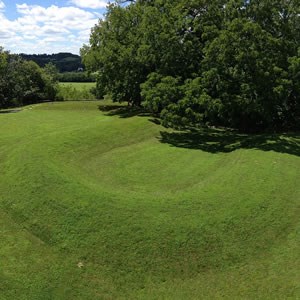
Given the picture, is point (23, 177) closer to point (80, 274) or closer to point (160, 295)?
point (80, 274)

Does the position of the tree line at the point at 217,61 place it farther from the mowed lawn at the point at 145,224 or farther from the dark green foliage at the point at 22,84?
the dark green foliage at the point at 22,84

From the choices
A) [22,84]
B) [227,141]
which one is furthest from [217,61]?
[22,84]

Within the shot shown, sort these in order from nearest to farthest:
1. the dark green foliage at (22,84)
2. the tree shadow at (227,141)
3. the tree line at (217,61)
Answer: the tree shadow at (227,141)
the tree line at (217,61)
the dark green foliage at (22,84)

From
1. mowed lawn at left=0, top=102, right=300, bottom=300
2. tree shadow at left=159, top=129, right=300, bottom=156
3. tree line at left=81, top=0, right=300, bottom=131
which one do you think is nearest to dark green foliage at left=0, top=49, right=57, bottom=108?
tree line at left=81, top=0, right=300, bottom=131

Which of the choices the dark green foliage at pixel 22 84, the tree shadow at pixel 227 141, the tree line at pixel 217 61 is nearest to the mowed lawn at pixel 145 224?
the tree shadow at pixel 227 141

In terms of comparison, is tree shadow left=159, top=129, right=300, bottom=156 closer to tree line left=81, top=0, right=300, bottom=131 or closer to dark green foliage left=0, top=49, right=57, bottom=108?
tree line left=81, top=0, right=300, bottom=131

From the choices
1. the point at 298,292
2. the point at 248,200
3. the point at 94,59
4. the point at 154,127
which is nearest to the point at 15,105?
the point at 94,59
